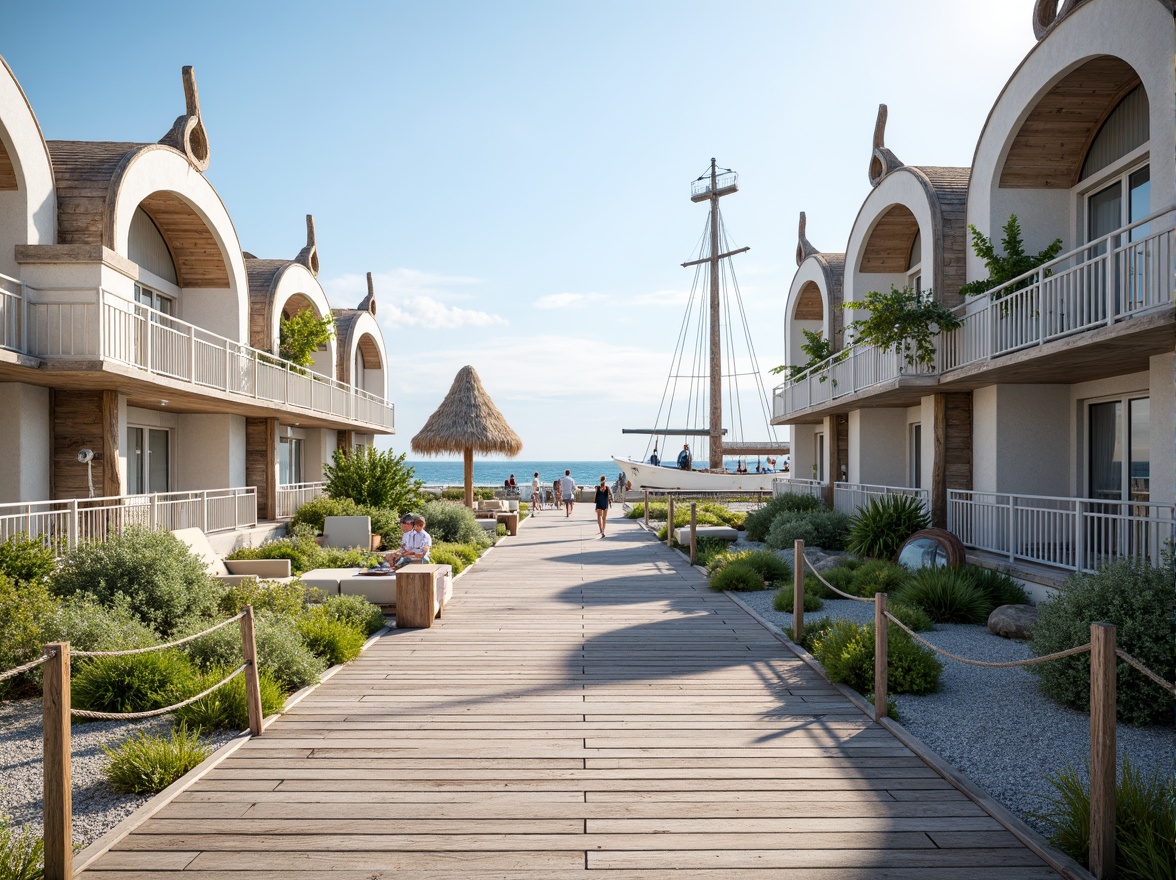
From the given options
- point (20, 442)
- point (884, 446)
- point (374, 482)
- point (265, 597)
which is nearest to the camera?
point (265, 597)

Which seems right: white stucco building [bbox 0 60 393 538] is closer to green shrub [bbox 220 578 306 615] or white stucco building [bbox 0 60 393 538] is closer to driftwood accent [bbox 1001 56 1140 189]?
green shrub [bbox 220 578 306 615]

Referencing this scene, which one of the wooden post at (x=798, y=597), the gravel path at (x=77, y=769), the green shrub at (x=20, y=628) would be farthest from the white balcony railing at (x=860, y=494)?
the green shrub at (x=20, y=628)

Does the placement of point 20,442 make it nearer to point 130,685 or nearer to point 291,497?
point 130,685

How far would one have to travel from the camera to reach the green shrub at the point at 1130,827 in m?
3.58

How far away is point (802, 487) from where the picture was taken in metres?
23.2

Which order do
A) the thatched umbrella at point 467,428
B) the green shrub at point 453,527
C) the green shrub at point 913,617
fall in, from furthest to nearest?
1. the thatched umbrella at point 467,428
2. the green shrub at point 453,527
3. the green shrub at point 913,617

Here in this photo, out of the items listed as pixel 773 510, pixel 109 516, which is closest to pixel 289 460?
pixel 109 516

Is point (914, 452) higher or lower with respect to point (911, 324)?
lower

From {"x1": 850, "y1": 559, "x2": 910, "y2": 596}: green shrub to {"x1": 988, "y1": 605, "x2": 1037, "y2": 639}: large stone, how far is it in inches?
71.5

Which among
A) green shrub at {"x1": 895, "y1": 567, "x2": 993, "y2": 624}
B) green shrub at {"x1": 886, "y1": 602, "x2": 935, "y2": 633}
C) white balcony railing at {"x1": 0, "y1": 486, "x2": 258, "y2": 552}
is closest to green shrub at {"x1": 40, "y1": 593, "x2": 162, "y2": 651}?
white balcony railing at {"x1": 0, "y1": 486, "x2": 258, "y2": 552}

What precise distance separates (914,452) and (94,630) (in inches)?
689

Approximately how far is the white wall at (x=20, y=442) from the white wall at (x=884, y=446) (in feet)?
56.7

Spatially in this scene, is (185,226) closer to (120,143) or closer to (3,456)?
Result: (120,143)

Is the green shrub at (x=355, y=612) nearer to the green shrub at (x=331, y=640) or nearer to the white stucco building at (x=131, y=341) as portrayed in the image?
the green shrub at (x=331, y=640)
